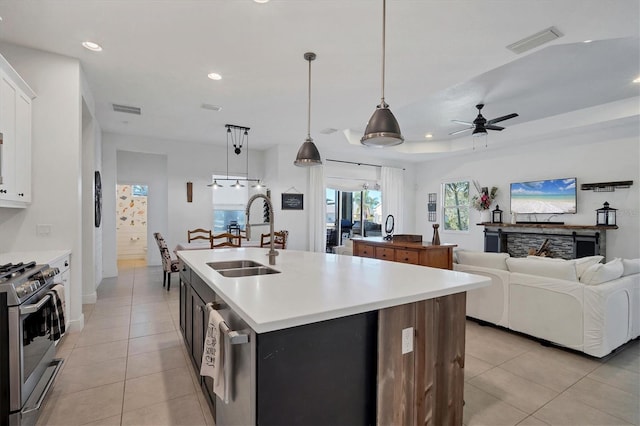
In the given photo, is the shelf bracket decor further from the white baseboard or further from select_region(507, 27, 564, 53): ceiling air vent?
the white baseboard

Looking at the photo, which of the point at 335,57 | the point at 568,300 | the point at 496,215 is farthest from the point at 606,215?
the point at 335,57

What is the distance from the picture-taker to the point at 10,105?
2654mm

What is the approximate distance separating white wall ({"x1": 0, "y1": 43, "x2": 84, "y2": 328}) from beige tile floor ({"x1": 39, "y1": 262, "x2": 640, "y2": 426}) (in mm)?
878

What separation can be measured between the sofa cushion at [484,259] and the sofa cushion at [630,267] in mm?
1033

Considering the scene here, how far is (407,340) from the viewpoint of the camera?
1596 mm

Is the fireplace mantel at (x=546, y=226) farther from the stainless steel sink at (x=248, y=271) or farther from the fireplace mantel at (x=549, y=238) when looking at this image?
the stainless steel sink at (x=248, y=271)

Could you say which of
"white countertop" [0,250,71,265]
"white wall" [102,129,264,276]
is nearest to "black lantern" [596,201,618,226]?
"white wall" [102,129,264,276]

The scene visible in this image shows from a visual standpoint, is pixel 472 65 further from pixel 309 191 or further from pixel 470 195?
pixel 470 195

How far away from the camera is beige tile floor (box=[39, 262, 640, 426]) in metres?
2.06

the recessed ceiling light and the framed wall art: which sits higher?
the recessed ceiling light

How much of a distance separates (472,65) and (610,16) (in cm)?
110

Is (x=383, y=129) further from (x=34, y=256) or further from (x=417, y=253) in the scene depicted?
(x=34, y=256)

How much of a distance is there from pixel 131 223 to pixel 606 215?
35.9ft

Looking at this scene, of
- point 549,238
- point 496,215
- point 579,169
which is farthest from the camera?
point 496,215
